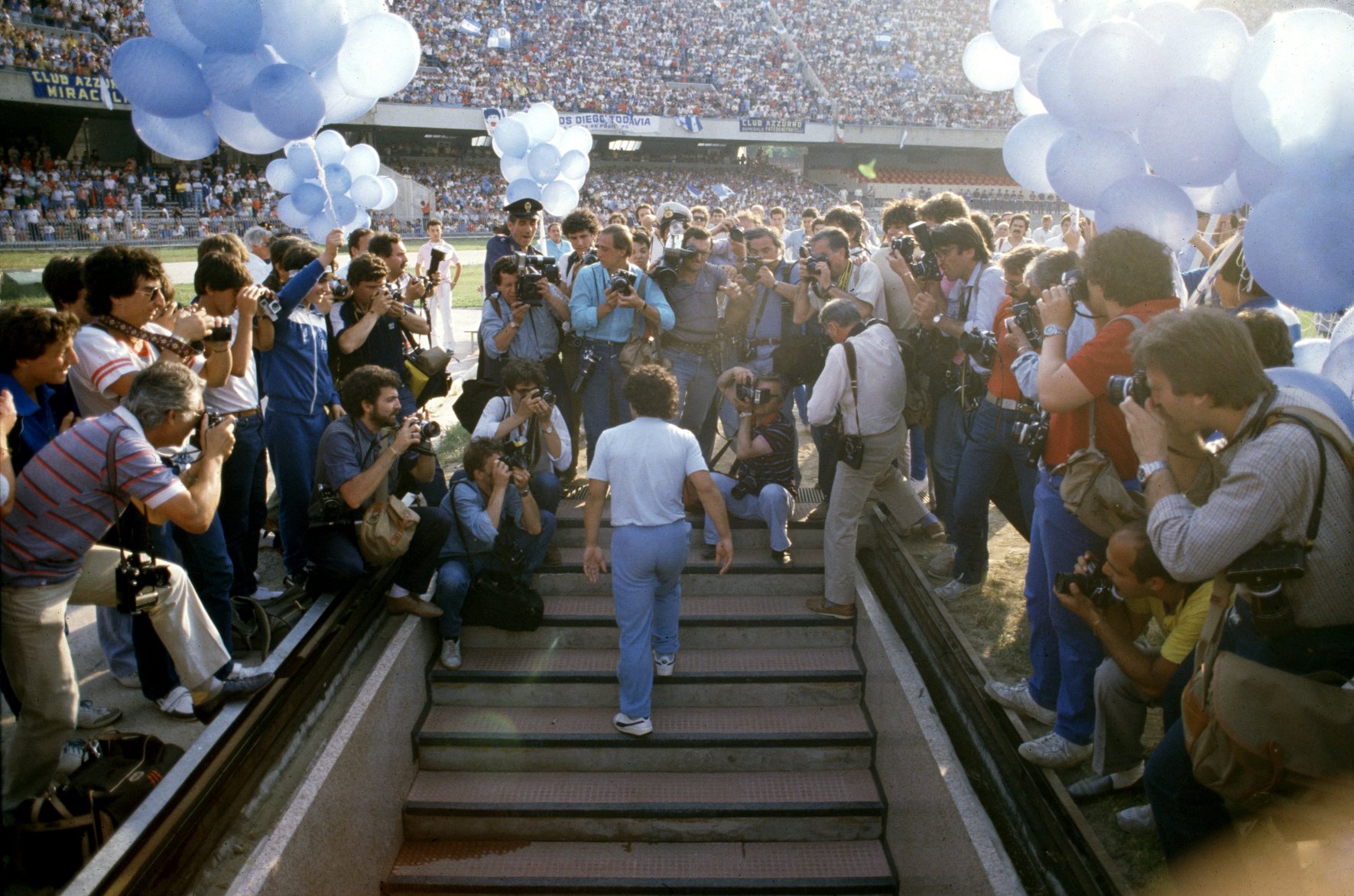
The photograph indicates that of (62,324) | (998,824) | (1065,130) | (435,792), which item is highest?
(1065,130)

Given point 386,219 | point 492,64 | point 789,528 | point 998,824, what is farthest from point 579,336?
point 492,64

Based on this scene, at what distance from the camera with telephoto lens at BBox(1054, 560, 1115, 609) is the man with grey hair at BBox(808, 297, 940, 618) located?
1.65m

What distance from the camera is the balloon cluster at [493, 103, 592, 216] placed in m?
8.23

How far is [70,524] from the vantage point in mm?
2779

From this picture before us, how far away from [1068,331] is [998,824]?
1.87 metres

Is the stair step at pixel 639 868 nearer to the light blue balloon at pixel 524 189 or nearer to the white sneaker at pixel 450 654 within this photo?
the white sneaker at pixel 450 654

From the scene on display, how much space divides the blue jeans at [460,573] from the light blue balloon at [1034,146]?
128 inches

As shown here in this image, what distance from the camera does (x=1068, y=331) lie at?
323 centimetres

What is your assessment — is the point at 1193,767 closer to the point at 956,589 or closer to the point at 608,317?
the point at 956,589

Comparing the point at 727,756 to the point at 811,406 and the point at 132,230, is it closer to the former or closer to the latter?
the point at 811,406

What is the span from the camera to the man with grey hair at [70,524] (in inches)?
107

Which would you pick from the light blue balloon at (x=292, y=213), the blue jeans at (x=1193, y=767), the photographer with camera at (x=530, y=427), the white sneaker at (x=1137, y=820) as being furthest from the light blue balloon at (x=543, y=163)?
the blue jeans at (x=1193, y=767)

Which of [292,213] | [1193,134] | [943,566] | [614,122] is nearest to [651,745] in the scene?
[943,566]

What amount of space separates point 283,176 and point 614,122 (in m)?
30.2
